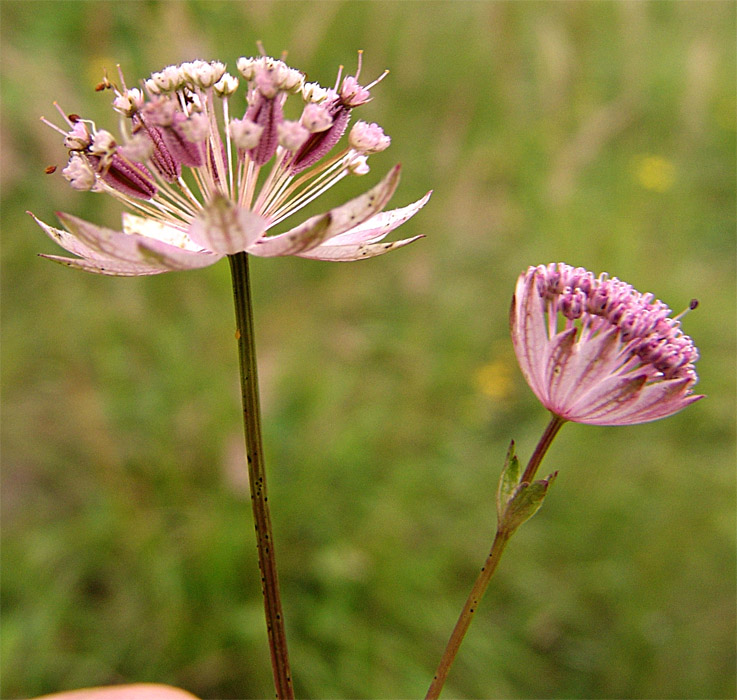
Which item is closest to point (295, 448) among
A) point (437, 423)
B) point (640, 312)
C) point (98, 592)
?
point (437, 423)

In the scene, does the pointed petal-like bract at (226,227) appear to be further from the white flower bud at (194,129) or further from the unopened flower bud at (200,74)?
the unopened flower bud at (200,74)

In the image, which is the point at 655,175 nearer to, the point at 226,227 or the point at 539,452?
the point at 539,452

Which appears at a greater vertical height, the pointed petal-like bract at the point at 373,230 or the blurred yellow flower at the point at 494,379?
the blurred yellow flower at the point at 494,379

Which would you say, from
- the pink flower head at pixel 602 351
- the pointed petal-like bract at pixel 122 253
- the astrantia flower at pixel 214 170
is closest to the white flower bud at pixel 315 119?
the astrantia flower at pixel 214 170

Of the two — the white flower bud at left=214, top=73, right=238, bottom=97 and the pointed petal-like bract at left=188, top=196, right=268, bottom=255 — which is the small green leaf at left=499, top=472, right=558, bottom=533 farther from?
the white flower bud at left=214, top=73, right=238, bottom=97

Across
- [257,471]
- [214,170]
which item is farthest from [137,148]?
[257,471]
